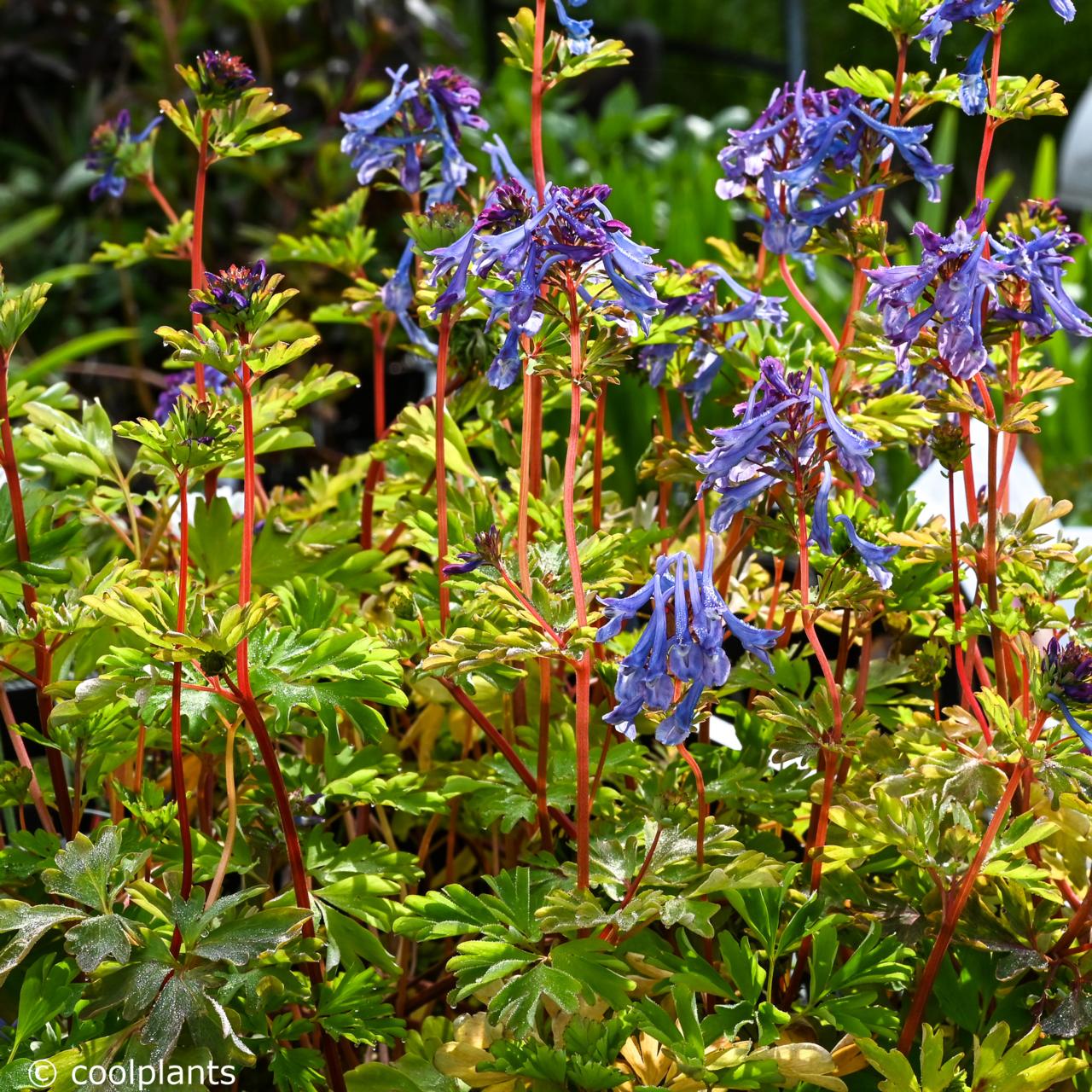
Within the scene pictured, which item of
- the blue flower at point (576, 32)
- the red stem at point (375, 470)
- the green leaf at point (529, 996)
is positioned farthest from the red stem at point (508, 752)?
the blue flower at point (576, 32)

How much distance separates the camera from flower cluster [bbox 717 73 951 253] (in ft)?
2.81

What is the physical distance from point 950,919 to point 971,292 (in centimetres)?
35

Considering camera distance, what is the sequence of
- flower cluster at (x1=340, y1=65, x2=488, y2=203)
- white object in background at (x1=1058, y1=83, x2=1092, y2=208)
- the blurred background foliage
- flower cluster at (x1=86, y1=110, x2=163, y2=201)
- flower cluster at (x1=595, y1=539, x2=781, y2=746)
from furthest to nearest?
1. white object in background at (x1=1058, y1=83, x2=1092, y2=208)
2. the blurred background foliage
3. flower cluster at (x1=86, y1=110, x2=163, y2=201)
4. flower cluster at (x1=340, y1=65, x2=488, y2=203)
5. flower cluster at (x1=595, y1=539, x2=781, y2=746)

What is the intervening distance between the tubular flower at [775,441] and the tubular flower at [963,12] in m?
0.27

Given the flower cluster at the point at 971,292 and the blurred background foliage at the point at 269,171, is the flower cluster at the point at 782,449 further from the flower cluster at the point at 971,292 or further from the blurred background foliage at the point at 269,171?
the blurred background foliage at the point at 269,171

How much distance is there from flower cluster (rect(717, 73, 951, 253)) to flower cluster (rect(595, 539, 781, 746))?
1.09 feet

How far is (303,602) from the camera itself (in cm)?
83

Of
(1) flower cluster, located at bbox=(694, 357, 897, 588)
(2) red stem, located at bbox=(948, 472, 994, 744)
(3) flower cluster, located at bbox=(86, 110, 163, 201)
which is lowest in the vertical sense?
(2) red stem, located at bbox=(948, 472, 994, 744)

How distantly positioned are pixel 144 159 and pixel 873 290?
25.6 inches

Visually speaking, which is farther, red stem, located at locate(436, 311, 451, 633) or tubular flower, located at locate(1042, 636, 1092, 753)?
red stem, located at locate(436, 311, 451, 633)

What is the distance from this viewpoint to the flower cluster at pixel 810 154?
857mm

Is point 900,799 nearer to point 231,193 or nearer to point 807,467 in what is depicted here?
point 807,467

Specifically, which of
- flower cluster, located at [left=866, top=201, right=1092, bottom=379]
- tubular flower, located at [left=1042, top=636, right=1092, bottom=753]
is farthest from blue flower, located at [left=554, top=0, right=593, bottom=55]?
tubular flower, located at [left=1042, top=636, right=1092, bottom=753]

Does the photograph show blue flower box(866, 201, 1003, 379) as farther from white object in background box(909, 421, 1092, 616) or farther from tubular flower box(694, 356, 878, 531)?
white object in background box(909, 421, 1092, 616)
